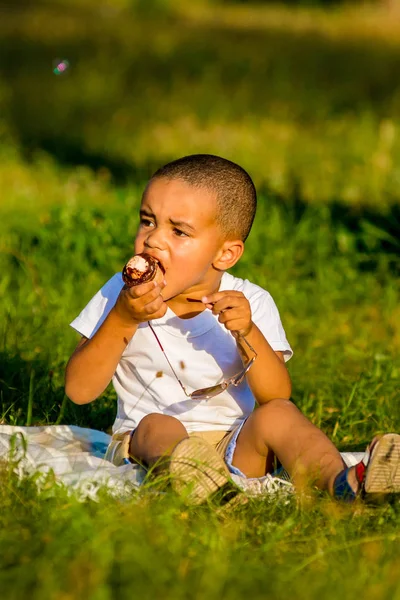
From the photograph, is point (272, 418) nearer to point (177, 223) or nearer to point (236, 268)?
point (177, 223)

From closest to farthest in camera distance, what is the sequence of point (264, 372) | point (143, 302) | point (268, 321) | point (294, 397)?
1. point (143, 302)
2. point (264, 372)
3. point (268, 321)
4. point (294, 397)

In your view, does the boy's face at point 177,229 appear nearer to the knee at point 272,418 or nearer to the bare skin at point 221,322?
the bare skin at point 221,322

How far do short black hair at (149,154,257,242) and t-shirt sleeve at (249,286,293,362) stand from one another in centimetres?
22

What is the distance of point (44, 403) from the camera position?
Answer: 432cm

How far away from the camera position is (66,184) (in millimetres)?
8219

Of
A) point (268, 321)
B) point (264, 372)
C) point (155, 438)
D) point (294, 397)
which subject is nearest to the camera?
point (155, 438)

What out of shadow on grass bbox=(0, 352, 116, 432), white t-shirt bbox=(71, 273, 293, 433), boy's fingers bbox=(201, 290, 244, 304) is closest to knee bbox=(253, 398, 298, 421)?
white t-shirt bbox=(71, 273, 293, 433)

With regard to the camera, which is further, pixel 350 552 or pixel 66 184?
pixel 66 184

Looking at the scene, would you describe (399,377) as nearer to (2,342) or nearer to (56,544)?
(2,342)

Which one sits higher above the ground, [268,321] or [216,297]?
[216,297]

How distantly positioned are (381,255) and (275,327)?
2.80 metres

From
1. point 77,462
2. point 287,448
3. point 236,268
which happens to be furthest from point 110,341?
point 236,268

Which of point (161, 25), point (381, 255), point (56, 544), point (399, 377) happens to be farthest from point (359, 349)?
point (161, 25)

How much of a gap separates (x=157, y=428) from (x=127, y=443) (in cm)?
18
